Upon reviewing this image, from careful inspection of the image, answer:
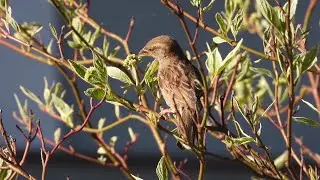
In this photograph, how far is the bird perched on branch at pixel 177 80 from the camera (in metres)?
2.31

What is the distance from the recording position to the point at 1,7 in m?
2.13

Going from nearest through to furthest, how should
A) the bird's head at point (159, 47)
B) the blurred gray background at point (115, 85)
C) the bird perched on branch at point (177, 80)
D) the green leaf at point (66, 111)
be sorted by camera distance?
the bird perched on branch at point (177, 80) → the green leaf at point (66, 111) → the bird's head at point (159, 47) → the blurred gray background at point (115, 85)

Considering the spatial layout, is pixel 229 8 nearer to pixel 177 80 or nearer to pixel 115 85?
pixel 177 80

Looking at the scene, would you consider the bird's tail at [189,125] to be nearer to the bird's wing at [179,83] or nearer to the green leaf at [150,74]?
the bird's wing at [179,83]

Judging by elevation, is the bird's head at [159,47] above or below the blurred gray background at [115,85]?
above

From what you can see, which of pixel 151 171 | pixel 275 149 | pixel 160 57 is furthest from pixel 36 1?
pixel 160 57

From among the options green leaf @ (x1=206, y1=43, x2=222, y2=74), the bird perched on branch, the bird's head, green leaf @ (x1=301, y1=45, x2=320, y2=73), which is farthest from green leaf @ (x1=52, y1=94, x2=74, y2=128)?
green leaf @ (x1=301, y1=45, x2=320, y2=73)

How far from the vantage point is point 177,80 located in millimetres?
2834

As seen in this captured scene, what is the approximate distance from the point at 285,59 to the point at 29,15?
18.1ft

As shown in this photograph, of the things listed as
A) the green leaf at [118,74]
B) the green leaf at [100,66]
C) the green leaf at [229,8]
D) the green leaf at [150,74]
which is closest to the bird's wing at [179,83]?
the green leaf at [229,8]

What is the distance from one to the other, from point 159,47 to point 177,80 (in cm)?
39

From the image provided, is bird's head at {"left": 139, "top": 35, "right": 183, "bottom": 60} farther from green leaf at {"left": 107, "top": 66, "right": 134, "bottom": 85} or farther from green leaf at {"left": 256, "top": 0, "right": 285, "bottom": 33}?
green leaf at {"left": 256, "top": 0, "right": 285, "bottom": 33}

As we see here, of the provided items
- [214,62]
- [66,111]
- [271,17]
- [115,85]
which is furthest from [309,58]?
[115,85]

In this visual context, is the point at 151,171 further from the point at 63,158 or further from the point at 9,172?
the point at 9,172
